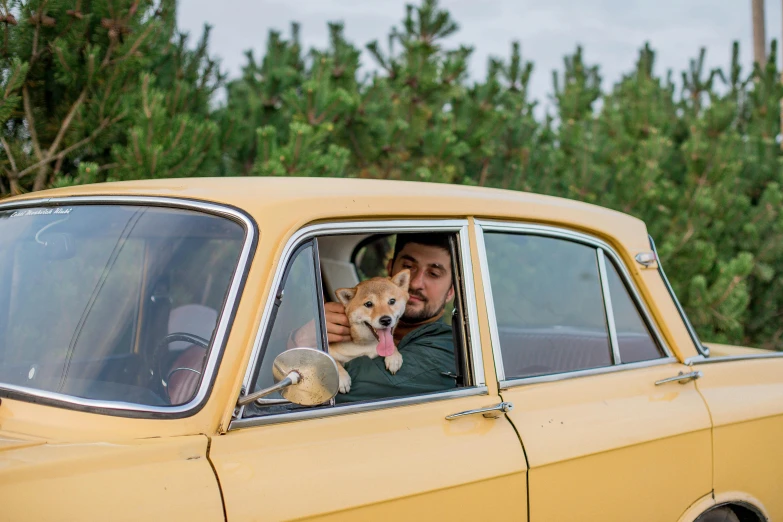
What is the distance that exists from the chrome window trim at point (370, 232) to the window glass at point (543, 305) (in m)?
0.19

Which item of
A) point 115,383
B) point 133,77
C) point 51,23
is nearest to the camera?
point 115,383

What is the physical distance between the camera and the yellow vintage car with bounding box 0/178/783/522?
2.22 m

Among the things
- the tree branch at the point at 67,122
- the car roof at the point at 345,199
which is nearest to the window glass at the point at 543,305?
the car roof at the point at 345,199

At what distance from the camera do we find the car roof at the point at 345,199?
255cm

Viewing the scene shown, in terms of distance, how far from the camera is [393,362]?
321cm

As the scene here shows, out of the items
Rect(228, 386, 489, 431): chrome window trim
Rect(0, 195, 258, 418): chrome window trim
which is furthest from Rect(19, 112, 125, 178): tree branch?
Rect(228, 386, 489, 431): chrome window trim

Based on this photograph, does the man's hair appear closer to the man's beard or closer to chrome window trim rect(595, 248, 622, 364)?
the man's beard

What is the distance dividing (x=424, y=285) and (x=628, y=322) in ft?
3.88

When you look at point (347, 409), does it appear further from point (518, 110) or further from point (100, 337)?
point (518, 110)

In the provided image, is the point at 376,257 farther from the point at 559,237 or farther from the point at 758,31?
the point at 758,31

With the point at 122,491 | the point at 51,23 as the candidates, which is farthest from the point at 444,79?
the point at 122,491

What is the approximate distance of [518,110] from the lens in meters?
10.4

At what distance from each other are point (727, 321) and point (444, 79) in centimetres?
421

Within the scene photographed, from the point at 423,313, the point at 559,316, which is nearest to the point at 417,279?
the point at 423,313
